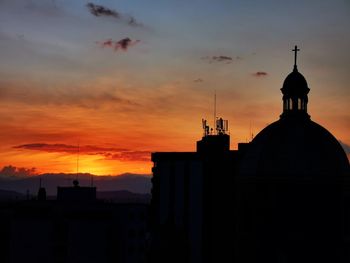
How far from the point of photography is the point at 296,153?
5094 centimetres

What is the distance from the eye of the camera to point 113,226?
116 meters

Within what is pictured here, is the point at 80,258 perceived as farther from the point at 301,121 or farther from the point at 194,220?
the point at 301,121

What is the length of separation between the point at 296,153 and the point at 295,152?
133 millimetres

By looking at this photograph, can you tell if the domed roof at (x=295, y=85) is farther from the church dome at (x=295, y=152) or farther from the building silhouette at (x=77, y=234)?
the building silhouette at (x=77, y=234)

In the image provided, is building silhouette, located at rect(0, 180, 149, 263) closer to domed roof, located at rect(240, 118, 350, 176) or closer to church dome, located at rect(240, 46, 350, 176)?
church dome, located at rect(240, 46, 350, 176)

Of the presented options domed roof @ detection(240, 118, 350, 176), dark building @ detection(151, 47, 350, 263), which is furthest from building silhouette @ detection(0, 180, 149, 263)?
domed roof @ detection(240, 118, 350, 176)

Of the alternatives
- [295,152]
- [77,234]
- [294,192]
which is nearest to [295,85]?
[295,152]

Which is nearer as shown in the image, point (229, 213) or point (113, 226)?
point (229, 213)

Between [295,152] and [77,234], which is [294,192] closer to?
[295,152]

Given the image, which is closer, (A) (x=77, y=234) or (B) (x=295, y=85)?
(B) (x=295, y=85)

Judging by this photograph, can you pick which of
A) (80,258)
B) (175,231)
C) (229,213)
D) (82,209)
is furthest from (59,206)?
(229,213)

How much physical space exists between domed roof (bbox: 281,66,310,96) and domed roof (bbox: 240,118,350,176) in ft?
14.0

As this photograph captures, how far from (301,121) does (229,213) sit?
44337 millimetres

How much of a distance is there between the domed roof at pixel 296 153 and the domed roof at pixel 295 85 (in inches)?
168
